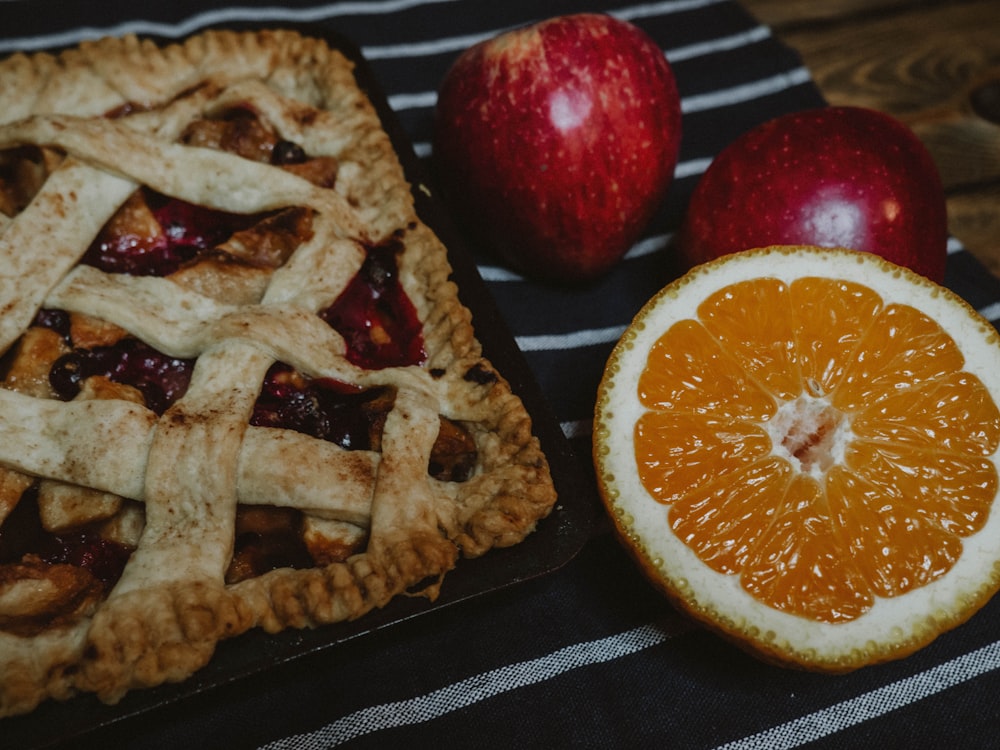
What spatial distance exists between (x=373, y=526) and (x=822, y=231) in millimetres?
759

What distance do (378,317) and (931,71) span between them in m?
1.41

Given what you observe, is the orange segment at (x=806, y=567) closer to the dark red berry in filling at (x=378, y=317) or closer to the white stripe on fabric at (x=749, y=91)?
the dark red berry in filling at (x=378, y=317)

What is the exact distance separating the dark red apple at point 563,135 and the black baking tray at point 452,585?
0.51ft

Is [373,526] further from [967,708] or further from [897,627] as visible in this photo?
[967,708]

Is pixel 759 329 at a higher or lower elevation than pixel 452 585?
higher

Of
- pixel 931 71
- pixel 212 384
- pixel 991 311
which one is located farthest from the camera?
pixel 931 71

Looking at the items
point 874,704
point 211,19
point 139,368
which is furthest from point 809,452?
point 211,19

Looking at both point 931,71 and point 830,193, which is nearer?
point 830,193

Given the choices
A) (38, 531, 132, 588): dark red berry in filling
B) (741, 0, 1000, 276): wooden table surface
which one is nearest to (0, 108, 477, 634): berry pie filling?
(38, 531, 132, 588): dark red berry in filling

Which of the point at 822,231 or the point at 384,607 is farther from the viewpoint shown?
the point at 822,231

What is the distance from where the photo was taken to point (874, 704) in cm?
106

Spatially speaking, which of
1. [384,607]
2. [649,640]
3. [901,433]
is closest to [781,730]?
[649,640]

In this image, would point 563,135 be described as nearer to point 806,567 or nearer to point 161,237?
point 161,237

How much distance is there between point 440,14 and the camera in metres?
1.89
